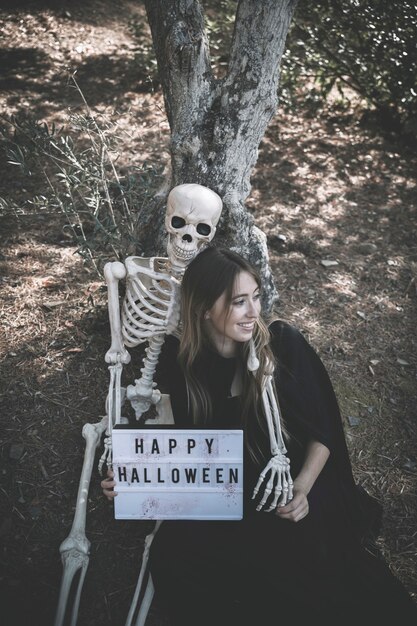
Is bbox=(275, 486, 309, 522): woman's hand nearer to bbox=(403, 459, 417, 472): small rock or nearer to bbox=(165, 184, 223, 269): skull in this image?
bbox=(403, 459, 417, 472): small rock

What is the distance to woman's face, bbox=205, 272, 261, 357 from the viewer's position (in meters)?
2.18

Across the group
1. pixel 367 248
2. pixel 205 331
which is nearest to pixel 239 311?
pixel 205 331

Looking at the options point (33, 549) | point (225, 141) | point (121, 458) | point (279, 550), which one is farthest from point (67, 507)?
point (225, 141)

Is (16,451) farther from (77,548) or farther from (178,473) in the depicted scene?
(178,473)

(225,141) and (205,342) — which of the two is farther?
(225,141)

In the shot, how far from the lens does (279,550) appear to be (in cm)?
219

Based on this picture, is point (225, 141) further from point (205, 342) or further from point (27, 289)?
point (27, 289)

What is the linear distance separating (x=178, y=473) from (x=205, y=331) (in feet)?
2.10

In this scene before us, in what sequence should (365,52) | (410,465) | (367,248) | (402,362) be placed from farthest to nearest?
(365,52)
(367,248)
(402,362)
(410,465)

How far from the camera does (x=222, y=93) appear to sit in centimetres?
280

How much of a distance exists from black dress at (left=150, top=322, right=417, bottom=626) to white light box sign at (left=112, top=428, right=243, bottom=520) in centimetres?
8

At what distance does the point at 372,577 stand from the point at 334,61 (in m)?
4.90

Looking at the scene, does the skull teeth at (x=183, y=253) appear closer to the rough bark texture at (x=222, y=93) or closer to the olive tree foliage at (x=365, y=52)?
the rough bark texture at (x=222, y=93)

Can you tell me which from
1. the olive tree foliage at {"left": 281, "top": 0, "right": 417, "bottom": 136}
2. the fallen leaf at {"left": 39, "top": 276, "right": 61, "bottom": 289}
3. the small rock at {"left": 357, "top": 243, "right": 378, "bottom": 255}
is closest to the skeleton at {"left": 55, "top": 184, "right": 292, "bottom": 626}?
the fallen leaf at {"left": 39, "top": 276, "right": 61, "bottom": 289}
